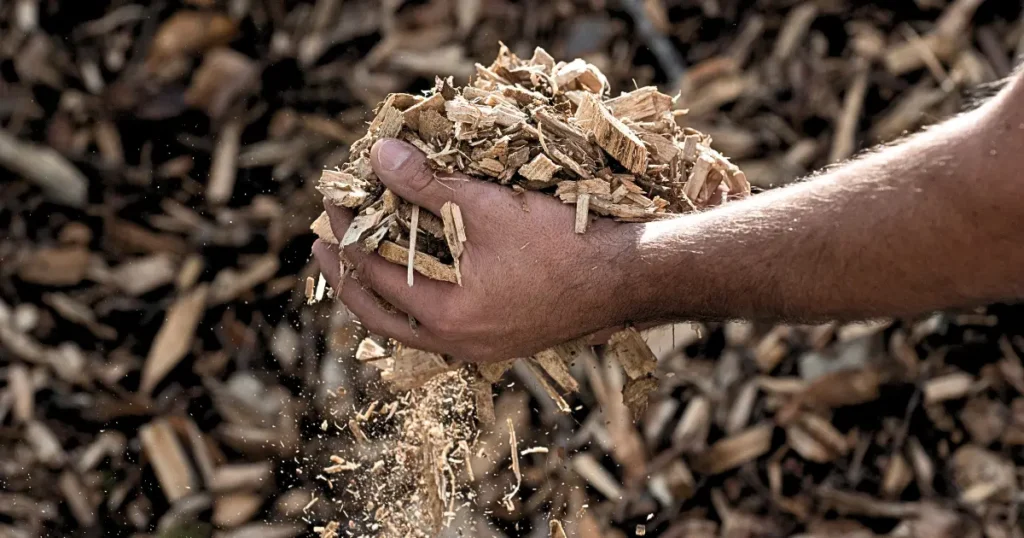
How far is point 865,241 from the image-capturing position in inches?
47.6

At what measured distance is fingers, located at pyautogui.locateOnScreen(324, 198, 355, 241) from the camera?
1356mm

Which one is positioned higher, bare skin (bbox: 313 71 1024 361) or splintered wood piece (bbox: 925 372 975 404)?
bare skin (bbox: 313 71 1024 361)

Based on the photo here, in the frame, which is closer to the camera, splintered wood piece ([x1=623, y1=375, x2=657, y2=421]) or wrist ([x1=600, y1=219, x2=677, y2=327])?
wrist ([x1=600, y1=219, x2=677, y2=327])

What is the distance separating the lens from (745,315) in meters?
1.33

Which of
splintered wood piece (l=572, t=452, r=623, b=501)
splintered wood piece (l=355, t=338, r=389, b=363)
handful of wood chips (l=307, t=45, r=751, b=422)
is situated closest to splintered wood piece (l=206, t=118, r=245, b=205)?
splintered wood piece (l=572, t=452, r=623, b=501)

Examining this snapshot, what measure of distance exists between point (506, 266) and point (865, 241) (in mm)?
429

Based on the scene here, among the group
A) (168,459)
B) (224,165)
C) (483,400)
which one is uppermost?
(483,400)

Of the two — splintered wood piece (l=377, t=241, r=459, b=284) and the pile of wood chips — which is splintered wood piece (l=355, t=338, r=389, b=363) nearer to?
the pile of wood chips

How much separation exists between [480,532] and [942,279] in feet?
4.71

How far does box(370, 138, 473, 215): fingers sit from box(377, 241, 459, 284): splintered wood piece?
0.20 feet

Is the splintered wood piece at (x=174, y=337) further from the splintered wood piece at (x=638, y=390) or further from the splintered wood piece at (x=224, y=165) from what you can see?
the splintered wood piece at (x=638, y=390)

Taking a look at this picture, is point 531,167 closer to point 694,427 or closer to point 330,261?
point 330,261

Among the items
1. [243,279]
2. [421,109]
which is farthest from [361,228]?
[243,279]

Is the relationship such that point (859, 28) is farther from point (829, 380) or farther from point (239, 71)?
point (239, 71)
